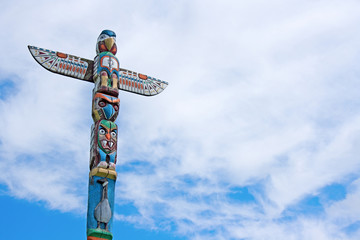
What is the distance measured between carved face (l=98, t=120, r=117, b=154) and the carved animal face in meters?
2.22

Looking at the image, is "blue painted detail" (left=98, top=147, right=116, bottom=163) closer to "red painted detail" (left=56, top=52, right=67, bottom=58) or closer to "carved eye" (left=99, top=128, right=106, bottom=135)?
"carved eye" (left=99, top=128, right=106, bottom=135)

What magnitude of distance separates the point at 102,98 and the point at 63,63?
4.32 feet

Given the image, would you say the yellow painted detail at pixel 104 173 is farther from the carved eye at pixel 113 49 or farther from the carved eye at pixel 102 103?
the carved eye at pixel 113 49

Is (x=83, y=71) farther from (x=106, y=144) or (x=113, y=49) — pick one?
(x=106, y=144)

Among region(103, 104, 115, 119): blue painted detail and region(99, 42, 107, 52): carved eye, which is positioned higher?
region(99, 42, 107, 52): carved eye

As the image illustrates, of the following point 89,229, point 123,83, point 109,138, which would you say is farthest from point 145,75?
point 89,229

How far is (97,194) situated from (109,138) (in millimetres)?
1343

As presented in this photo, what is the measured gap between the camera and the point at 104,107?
39.7ft

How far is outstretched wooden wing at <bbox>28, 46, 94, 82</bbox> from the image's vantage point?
12.4m

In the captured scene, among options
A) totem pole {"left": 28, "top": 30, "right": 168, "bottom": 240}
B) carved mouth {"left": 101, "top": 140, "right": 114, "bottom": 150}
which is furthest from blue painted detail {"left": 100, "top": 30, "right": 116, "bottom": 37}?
carved mouth {"left": 101, "top": 140, "right": 114, "bottom": 150}

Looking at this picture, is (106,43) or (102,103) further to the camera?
(106,43)

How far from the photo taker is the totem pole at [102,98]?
35.0 ft

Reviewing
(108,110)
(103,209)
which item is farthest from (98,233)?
(108,110)

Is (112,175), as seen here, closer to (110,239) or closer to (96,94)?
(110,239)
